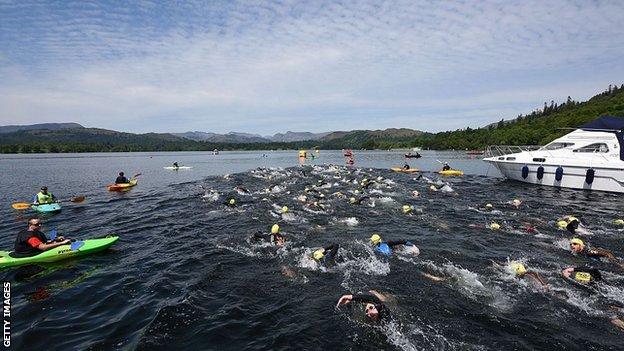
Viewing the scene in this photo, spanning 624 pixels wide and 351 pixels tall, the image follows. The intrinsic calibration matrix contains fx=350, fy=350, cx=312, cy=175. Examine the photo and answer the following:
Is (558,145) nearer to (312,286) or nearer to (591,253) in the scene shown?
(591,253)

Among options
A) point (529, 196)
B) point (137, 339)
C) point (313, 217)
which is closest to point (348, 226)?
point (313, 217)

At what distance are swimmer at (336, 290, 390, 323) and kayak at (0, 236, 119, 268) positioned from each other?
11.8 m

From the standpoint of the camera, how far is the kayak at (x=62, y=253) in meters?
14.1

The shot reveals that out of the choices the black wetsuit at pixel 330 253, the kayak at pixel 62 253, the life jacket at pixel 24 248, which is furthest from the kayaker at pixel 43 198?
the black wetsuit at pixel 330 253

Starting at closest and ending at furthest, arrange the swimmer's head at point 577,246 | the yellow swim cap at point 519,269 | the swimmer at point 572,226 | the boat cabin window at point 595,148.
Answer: the yellow swim cap at point 519,269, the swimmer's head at point 577,246, the swimmer at point 572,226, the boat cabin window at point 595,148

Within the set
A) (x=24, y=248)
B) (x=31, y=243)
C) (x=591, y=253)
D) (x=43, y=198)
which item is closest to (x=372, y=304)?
(x=591, y=253)

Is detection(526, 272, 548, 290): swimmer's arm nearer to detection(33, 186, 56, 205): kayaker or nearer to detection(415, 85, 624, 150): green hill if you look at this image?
detection(33, 186, 56, 205): kayaker

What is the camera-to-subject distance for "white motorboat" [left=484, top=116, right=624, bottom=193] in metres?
30.5

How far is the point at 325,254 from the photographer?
579 inches

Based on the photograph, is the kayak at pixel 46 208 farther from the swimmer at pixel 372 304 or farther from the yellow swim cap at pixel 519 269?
the yellow swim cap at pixel 519 269

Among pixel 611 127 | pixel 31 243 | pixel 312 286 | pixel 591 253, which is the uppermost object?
pixel 611 127

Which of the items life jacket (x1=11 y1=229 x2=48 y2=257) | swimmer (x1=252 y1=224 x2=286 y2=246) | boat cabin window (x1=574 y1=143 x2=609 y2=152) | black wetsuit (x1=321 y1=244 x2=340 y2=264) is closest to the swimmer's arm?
black wetsuit (x1=321 y1=244 x2=340 y2=264)

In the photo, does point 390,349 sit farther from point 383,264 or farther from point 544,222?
point 544,222

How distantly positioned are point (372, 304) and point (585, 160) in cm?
3225
